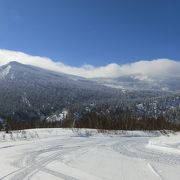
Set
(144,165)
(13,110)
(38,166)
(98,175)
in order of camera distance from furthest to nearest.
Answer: (13,110) → (144,165) → (38,166) → (98,175)

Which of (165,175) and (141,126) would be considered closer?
(165,175)

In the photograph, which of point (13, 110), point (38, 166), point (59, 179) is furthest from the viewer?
point (13, 110)

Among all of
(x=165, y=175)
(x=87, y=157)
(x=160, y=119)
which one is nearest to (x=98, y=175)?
(x=165, y=175)

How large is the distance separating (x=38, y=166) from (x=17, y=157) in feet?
8.21

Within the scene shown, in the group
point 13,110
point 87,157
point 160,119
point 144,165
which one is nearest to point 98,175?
point 144,165

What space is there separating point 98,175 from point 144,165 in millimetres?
2912

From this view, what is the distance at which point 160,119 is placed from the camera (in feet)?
230

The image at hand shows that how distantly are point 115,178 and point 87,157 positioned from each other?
188 inches

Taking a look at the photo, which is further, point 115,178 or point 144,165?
point 144,165

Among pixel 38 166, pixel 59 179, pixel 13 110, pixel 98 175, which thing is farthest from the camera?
pixel 13 110

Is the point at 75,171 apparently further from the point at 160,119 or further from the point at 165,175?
the point at 160,119

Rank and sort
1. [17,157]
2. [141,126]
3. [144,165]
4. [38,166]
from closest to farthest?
[38,166], [144,165], [17,157], [141,126]

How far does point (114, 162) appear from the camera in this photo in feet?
43.5

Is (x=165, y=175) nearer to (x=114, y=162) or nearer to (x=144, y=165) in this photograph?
(x=144, y=165)
